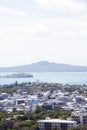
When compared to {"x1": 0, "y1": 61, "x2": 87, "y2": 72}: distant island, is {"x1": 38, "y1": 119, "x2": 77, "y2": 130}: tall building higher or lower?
lower

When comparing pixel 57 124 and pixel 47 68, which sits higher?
pixel 47 68

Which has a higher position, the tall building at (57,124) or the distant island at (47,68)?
the distant island at (47,68)

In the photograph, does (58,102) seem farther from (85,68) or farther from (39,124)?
(85,68)

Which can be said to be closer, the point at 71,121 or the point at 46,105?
the point at 71,121

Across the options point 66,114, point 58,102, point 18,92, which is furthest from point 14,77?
point 66,114

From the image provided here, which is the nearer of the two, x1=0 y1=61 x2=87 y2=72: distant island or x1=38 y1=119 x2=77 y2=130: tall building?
x1=38 y1=119 x2=77 y2=130: tall building

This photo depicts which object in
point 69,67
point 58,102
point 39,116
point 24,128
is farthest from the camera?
point 69,67

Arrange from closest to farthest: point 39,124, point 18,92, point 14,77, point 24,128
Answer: point 24,128
point 39,124
point 18,92
point 14,77

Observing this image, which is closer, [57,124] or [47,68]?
[57,124]

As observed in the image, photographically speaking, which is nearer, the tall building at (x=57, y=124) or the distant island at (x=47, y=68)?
the tall building at (x=57, y=124)

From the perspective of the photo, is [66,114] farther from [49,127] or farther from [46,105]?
[46,105]
